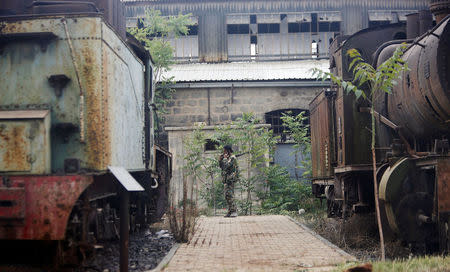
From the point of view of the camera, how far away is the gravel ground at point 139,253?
6.11 meters

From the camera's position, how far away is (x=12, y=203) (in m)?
4.75

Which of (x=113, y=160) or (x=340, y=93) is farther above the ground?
(x=340, y=93)

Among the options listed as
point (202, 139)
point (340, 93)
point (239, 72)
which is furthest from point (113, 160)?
point (239, 72)

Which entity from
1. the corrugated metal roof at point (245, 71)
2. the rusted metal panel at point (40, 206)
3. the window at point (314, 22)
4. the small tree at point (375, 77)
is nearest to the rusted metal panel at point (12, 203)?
the rusted metal panel at point (40, 206)

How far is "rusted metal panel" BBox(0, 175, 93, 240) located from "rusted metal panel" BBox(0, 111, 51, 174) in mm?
167

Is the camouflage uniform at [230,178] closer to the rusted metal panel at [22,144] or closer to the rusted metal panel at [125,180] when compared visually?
the rusted metal panel at [125,180]

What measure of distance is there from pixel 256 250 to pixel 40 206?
3.31 metres

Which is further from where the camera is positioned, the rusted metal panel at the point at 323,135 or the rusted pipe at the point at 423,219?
the rusted metal panel at the point at 323,135

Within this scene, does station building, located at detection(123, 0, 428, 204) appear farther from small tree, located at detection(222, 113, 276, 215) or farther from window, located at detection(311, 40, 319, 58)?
small tree, located at detection(222, 113, 276, 215)

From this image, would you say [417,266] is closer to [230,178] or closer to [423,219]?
[423,219]

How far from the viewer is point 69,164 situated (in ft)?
17.0

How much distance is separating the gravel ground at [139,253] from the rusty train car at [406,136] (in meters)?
3.03

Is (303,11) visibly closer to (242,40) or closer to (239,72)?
(242,40)

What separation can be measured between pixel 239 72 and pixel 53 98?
15253 mm
